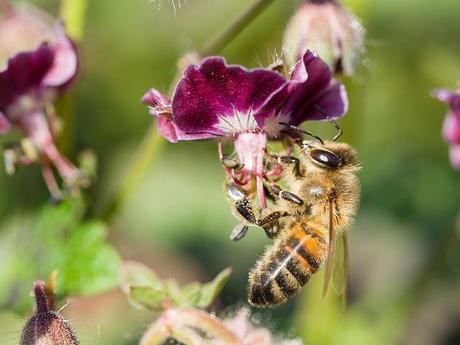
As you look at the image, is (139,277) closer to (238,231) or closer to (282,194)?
(238,231)

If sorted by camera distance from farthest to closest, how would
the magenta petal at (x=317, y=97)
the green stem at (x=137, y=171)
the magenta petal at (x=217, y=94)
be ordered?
the green stem at (x=137, y=171) < the magenta petal at (x=317, y=97) < the magenta petal at (x=217, y=94)

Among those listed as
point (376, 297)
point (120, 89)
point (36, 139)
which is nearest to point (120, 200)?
point (36, 139)

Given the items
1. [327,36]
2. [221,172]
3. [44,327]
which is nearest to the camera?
[44,327]

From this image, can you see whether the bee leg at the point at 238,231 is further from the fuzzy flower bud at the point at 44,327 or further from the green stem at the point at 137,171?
the green stem at the point at 137,171

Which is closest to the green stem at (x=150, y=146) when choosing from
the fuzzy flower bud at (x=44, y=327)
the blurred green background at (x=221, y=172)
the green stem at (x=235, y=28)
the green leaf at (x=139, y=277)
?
the green stem at (x=235, y=28)

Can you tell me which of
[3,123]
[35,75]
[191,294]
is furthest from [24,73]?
[191,294]

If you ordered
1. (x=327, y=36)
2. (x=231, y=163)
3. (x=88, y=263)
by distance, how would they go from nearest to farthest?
1. (x=231, y=163)
2. (x=327, y=36)
3. (x=88, y=263)

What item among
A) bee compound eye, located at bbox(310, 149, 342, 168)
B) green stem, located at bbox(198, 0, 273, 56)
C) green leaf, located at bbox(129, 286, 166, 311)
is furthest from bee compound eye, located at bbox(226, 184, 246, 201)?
green stem, located at bbox(198, 0, 273, 56)

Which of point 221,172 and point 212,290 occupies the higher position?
point 212,290
